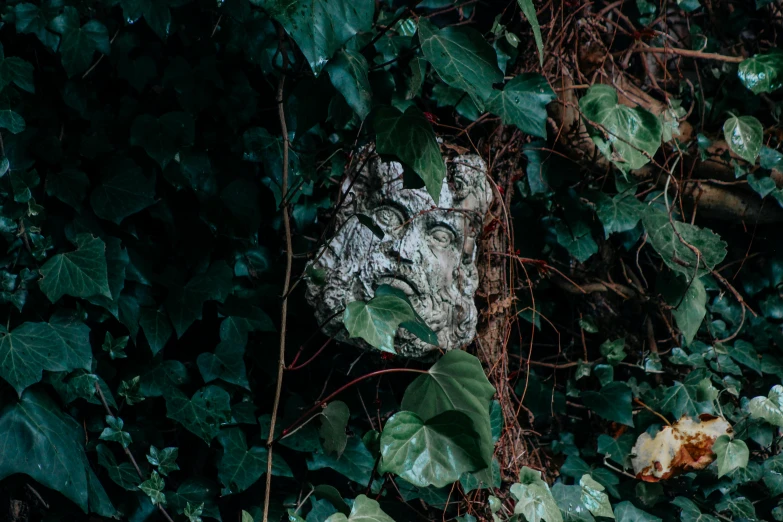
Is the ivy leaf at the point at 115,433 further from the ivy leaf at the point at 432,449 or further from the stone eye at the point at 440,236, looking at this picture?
the stone eye at the point at 440,236

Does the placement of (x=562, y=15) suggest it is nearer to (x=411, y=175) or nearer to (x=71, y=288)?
(x=411, y=175)

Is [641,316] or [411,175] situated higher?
[411,175]

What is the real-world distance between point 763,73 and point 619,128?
1.72 feet

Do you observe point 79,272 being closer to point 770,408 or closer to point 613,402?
Result: point 613,402

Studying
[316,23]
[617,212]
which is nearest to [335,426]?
[316,23]

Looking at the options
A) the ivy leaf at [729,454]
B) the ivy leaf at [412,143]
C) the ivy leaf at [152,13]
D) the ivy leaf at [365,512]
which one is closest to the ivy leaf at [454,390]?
the ivy leaf at [365,512]

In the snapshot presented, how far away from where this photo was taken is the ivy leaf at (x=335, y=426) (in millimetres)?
1455

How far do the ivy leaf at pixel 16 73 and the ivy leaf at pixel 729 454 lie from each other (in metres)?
1.84

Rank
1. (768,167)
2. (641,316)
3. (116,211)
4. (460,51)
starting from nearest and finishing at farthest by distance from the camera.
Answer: (460,51), (116,211), (768,167), (641,316)

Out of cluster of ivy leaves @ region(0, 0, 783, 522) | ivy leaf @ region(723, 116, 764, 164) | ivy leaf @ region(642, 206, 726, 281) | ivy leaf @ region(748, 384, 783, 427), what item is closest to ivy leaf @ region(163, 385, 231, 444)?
cluster of ivy leaves @ region(0, 0, 783, 522)

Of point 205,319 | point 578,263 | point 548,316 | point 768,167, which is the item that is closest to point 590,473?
point 548,316

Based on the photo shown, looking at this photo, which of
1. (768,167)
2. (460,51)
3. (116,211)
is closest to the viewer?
(460,51)

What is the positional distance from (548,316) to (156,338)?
112cm

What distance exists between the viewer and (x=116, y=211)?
139 cm
